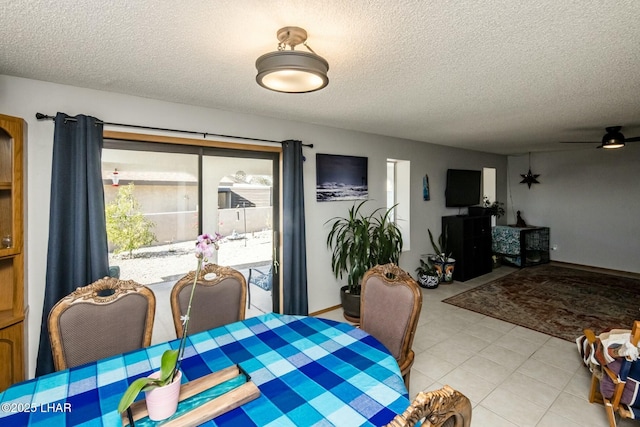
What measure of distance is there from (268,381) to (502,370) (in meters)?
2.43

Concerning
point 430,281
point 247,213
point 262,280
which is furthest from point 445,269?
point 247,213

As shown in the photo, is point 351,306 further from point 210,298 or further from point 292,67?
point 292,67

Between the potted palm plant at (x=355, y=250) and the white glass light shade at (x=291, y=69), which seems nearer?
the white glass light shade at (x=291, y=69)

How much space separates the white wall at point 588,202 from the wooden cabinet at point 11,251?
7997 mm

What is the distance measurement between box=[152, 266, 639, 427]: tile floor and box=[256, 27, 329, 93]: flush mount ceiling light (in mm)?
2383

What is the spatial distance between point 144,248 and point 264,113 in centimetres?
181

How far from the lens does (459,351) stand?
305 cm

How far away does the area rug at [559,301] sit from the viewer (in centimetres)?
366

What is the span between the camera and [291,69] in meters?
1.49

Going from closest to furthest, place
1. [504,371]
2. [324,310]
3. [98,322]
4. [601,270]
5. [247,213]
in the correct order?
[98,322], [504,371], [247,213], [324,310], [601,270]

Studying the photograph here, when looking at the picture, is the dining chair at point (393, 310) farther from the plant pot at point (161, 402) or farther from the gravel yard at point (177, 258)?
the gravel yard at point (177, 258)

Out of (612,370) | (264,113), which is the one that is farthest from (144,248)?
(612,370)

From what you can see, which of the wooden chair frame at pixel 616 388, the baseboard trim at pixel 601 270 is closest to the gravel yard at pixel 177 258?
the wooden chair frame at pixel 616 388

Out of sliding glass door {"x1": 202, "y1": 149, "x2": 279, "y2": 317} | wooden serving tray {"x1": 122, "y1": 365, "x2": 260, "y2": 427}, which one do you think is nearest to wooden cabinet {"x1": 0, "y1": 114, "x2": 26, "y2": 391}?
sliding glass door {"x1": 202, "y1": 149, "x2": 279, "y2": 317}
